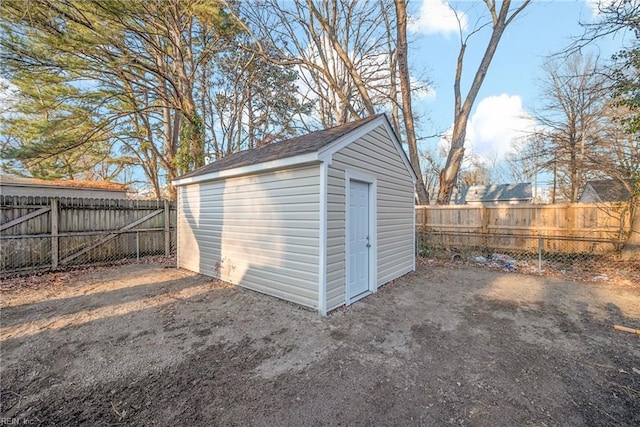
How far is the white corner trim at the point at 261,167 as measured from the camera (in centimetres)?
382

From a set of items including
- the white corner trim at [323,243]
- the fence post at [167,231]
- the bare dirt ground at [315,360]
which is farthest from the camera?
the fence post at [167,231]

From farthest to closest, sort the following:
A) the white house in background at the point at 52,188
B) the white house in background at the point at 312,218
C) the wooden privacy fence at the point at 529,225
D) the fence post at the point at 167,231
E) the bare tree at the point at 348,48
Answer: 1. the bare tree at the point at 348,48
2. the white house in background at the point at 52,188
3. the fence post at the point at 167,231
4. the wooden privacy fence at the point at 529,225
5. the white house in background at the point at 312,218

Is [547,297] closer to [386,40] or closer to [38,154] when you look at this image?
[386,40]

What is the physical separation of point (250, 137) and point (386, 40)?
8084 millimetres

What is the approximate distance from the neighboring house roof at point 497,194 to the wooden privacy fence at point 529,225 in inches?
591

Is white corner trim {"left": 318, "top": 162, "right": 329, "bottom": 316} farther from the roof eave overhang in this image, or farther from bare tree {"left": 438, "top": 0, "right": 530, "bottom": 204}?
bare tree {"left": 438, "top": 0, "right": 530, "bottom": 204}

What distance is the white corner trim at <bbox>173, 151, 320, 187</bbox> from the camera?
150 inches

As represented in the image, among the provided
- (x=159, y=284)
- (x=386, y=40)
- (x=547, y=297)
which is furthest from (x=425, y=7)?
(x=159, y=284)

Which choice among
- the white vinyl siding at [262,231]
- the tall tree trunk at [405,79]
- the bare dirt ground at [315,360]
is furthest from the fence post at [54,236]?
the tall tree trunk at [405,79]

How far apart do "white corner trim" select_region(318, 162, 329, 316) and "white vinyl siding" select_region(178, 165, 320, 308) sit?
2.7 inches

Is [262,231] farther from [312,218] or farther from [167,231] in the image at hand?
[167,231]

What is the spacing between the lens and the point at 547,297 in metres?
4.75

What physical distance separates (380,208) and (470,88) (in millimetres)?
7809

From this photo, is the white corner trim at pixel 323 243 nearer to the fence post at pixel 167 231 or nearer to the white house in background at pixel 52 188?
the fence post at pixel 167 231
